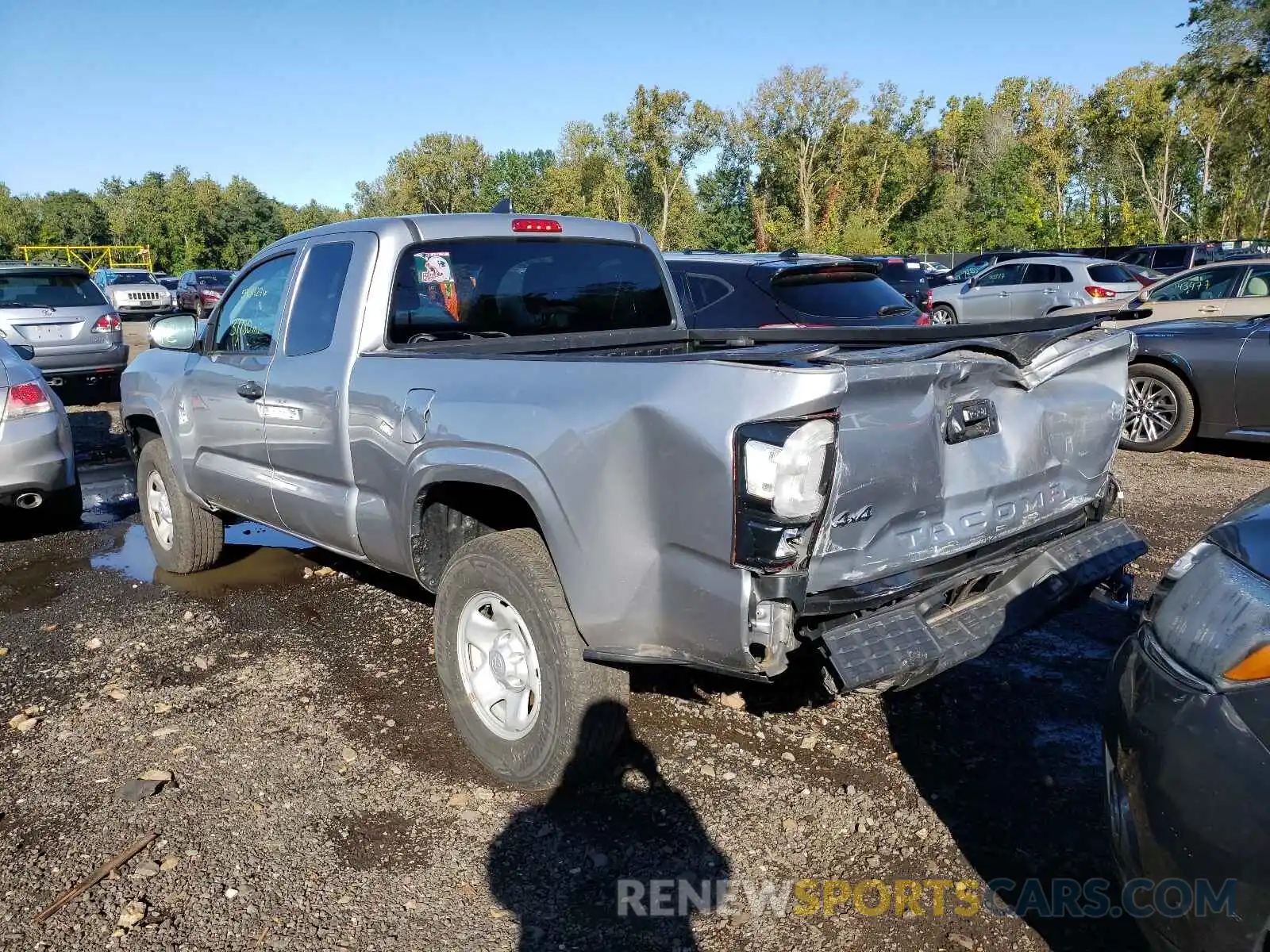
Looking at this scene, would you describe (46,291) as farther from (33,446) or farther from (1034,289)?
(1034,289)

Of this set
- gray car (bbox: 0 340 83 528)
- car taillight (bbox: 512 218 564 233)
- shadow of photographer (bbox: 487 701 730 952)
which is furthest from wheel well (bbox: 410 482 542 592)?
gray car (bbox: 0 340 83 528)

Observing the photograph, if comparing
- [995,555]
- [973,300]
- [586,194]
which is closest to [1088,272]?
[973,300]

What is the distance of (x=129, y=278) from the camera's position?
32906 millimetres

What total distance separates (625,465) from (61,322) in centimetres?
1217

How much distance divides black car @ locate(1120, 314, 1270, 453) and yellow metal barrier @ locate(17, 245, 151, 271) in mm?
40545

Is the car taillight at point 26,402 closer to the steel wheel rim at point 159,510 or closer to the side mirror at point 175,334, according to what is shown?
the steel wheel rim at point 159,510

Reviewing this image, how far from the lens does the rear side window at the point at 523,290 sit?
13.1 ft

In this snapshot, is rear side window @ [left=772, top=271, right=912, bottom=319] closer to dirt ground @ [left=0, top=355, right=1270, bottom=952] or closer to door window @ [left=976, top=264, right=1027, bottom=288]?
dirt ground @ [left=0, top=355, right=1270, bottom=952]

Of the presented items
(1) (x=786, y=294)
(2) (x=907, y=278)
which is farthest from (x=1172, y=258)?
(1) (x=786, y=294)

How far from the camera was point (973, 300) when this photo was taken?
20.2 metres

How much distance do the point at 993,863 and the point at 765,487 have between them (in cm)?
140

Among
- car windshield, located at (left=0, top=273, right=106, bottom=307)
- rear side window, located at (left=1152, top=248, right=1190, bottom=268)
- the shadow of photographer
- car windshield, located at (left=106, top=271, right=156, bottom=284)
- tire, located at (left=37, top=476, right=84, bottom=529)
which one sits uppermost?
car windshield, located at (left=106, top=271, right=156, bottom=284)

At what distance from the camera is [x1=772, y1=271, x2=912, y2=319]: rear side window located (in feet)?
24.7

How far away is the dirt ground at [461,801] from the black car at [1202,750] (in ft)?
2.53
